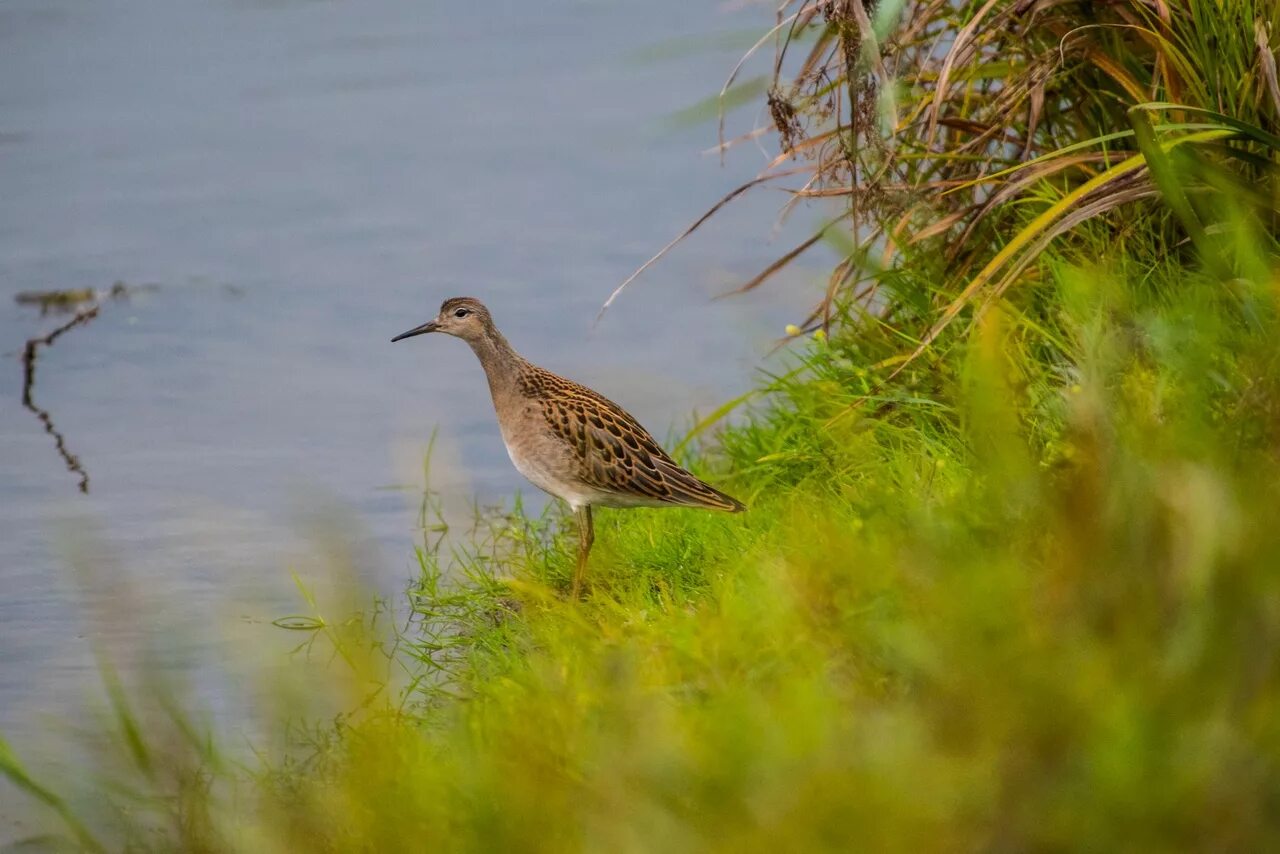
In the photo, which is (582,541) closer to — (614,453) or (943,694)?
(614,453)

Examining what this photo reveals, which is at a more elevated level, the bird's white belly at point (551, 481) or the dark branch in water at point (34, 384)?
the dark branch in water at point (34, 384)

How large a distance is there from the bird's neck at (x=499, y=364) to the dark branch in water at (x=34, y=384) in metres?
1.76

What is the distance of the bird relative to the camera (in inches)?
266

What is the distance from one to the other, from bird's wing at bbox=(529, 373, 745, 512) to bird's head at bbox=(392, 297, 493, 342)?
0.47 m

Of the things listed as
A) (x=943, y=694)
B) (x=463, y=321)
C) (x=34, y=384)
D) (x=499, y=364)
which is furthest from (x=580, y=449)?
(x=943, y=694)

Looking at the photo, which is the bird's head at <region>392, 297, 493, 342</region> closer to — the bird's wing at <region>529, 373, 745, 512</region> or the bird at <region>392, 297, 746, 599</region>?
the bird at <region>392, 297, 746, 599</region>

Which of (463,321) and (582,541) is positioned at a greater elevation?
(463,321)

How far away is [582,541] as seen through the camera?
6887 mm

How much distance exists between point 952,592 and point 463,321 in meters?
4.27

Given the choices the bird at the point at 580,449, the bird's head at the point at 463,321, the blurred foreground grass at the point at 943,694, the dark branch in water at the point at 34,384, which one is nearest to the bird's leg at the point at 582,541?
the bird at the point at 580,449

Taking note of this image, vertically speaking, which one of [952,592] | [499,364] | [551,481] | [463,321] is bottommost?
[551,481]

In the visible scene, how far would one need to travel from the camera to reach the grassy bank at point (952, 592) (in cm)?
330

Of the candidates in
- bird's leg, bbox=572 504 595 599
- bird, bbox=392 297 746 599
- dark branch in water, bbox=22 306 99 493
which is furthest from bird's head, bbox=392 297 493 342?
dark branch in water, bbox=22 306 99 493

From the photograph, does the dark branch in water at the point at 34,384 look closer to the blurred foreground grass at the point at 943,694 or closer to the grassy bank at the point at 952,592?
the grassy bank at the point at 952,592
